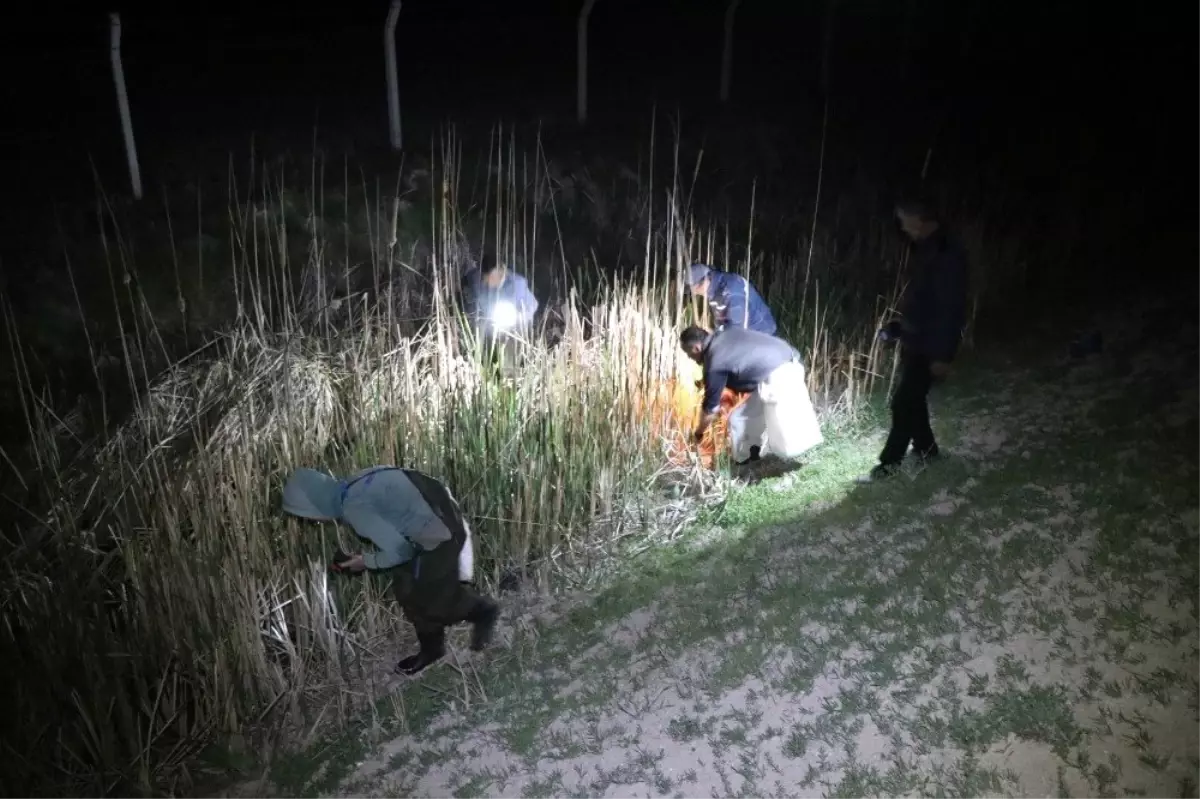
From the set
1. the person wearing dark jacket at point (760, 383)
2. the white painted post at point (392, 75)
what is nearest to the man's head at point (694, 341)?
the person wearing dark jacket at point (760, 383)

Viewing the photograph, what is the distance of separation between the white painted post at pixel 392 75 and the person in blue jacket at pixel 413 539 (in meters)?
4.44

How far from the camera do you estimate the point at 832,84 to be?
11594mm

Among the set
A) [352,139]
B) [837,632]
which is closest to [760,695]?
[837,632]

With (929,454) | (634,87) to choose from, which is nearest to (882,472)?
(929,454)

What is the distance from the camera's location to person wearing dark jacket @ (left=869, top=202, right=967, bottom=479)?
4137mm

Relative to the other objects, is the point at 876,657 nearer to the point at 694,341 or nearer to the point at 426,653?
the point at 426,653

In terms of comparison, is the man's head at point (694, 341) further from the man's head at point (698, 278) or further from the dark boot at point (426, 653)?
the dark boot at point (426, 653)

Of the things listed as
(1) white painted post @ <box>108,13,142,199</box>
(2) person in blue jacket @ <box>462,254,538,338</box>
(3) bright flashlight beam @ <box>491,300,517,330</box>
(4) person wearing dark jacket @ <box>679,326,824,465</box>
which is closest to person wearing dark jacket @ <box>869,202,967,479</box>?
(4) person wearing dark jacket @ <box>679,326,824,465</box>

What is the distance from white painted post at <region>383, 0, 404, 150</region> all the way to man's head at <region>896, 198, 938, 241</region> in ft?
14.2

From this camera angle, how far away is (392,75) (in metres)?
7.29

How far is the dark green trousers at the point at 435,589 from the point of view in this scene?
152 inches

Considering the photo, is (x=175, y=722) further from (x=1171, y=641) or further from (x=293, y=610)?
(x=1171, y=641)

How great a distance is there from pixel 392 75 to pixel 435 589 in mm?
4832

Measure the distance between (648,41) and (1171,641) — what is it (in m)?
12.0
